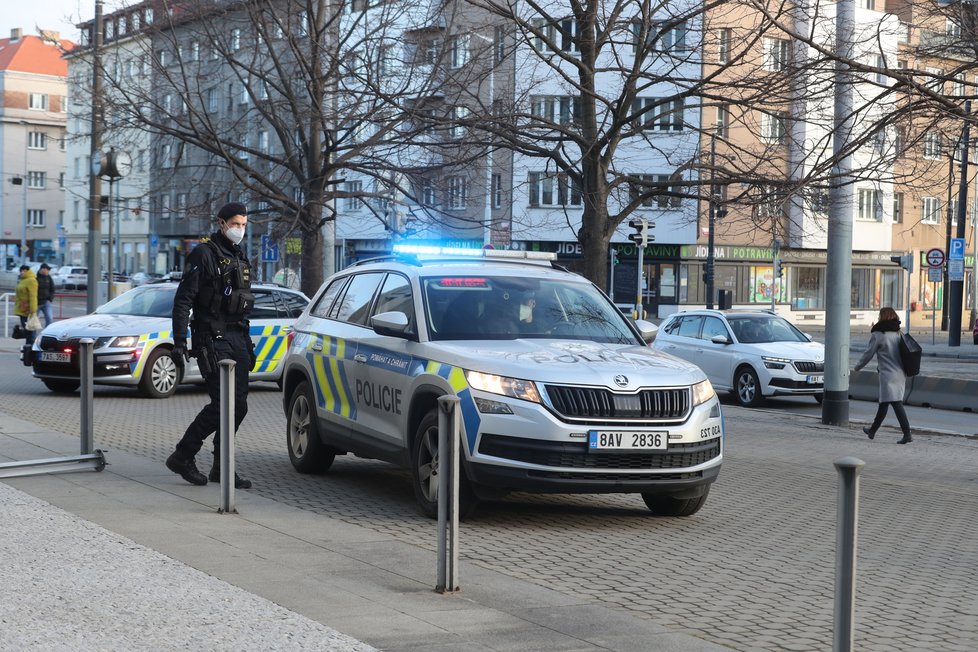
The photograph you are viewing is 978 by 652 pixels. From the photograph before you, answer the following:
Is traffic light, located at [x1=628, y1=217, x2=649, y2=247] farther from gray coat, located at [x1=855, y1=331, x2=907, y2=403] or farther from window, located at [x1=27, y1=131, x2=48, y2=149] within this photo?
window, located at [x1=27, y1=131, x2=48, y2=149]

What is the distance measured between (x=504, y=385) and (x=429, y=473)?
0.84 metres

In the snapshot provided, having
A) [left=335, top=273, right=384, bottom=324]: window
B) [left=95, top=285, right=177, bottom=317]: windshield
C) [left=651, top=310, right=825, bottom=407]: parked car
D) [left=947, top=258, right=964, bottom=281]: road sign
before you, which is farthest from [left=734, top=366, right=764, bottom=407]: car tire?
[left=947, top=258, right=964, bottom=281]: road sign

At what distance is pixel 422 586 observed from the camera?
658cm

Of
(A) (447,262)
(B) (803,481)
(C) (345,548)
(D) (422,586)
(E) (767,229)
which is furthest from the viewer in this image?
(E) (767,229)

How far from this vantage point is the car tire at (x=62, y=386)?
59.9ft

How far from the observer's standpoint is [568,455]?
8102 mm

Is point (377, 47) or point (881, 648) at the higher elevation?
point (377, 47)

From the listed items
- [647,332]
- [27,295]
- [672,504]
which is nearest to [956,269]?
[27,295]

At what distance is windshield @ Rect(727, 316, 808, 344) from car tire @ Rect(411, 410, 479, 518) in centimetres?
1350

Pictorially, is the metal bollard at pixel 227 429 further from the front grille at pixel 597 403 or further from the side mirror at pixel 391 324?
the front grille at pixel 597 403

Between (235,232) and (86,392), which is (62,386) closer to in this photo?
(86,392)

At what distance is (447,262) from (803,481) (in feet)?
12.5

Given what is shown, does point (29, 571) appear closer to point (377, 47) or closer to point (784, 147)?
point (784, 147)

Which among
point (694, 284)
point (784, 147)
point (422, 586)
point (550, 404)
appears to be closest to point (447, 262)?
point (550, 404)
